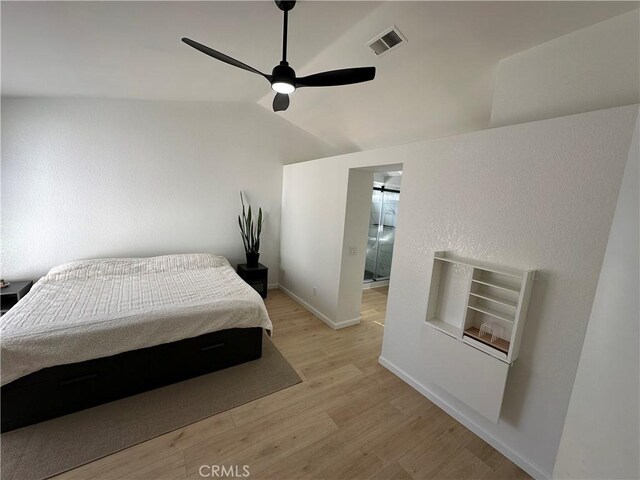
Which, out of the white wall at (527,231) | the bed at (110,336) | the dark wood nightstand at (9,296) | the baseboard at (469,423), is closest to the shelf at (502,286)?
the white wall at (527,231)

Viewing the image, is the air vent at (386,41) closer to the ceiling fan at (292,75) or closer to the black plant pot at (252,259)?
the ceiling fan at (292,75)

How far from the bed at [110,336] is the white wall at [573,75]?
2.63m

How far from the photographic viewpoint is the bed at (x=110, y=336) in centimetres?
175

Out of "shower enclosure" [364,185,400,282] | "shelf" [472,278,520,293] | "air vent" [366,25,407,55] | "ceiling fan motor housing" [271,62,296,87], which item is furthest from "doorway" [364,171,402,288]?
"ceiling fan motor housing" [271,62,296,87]

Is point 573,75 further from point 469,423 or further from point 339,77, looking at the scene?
point 469,423

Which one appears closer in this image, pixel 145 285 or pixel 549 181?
pixel 549 181

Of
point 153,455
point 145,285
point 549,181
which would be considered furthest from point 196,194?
point 549,181

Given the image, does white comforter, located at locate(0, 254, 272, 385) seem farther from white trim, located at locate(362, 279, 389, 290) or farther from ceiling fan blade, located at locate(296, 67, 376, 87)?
white trim, located at locate(362, 279, 389, 290)

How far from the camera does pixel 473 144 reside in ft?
6.13

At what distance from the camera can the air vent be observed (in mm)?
1957

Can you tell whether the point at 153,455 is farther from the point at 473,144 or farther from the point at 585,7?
the point at 585,7

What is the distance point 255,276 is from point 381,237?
2574 mm

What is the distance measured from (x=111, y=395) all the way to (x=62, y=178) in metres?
2.55

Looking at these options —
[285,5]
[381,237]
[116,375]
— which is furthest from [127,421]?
[381,237]
